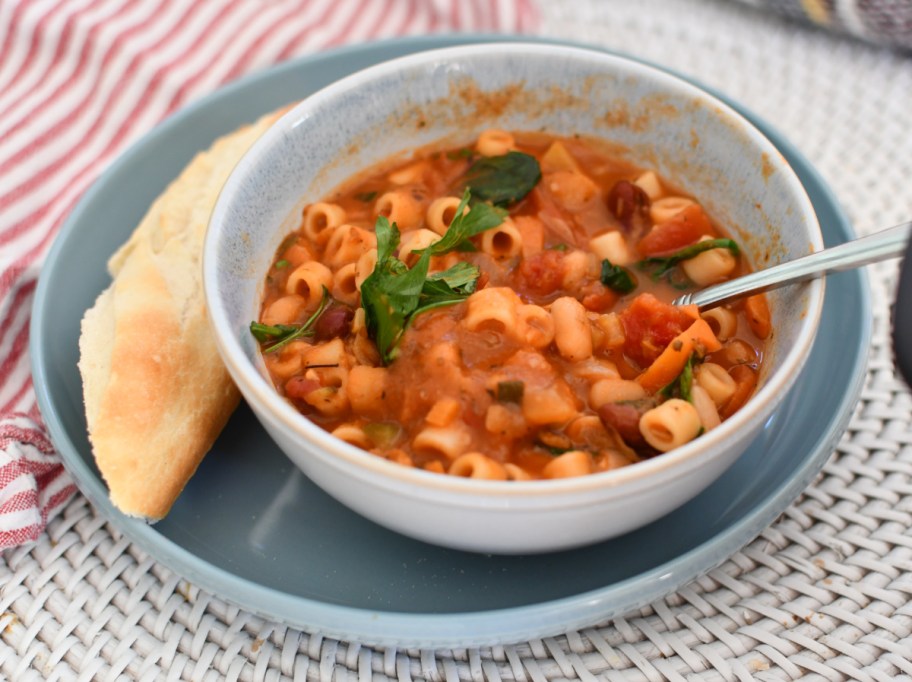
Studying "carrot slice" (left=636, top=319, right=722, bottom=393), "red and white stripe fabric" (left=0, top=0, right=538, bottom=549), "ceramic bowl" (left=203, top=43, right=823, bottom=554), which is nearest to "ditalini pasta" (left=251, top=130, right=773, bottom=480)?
"carrot slice" (left=636, top=319, right=722, bottom=393)

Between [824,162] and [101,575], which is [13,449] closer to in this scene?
[101,575]

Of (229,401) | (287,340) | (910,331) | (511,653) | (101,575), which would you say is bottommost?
(101,575)

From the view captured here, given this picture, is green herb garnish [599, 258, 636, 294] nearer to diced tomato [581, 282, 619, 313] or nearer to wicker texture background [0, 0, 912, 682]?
diced tomato [581, 282, 619, 313]

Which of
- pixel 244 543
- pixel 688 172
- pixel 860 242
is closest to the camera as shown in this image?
pixel 860 242

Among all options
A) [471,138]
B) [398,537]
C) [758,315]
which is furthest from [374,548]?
[471,138]

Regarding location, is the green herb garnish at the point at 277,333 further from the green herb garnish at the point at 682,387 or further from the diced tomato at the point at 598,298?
the green herb garnish at the point at 682,387

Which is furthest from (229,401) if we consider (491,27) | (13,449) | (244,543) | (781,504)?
(491,27)

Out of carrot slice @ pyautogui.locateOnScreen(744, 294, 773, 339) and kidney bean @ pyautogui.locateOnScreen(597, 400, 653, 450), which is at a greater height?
carrot slice @ pyautogui.locateOnScreen(744, 294, 773, 339)
